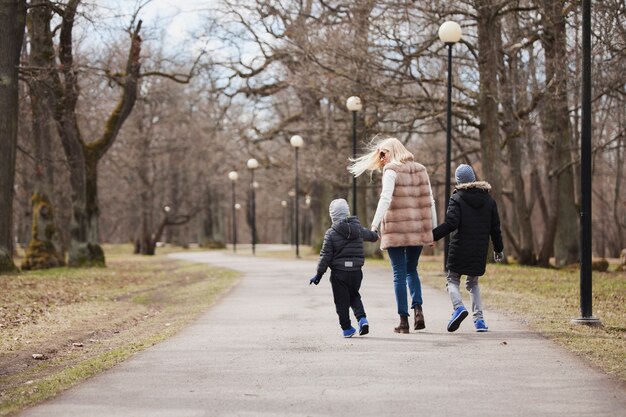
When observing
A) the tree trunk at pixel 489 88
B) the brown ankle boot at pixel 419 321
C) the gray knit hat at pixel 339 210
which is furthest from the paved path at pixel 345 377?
the tree trunk at pixel 489 88

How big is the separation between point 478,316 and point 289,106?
30.5 metres

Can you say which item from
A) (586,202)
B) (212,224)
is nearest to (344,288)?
(586,202)

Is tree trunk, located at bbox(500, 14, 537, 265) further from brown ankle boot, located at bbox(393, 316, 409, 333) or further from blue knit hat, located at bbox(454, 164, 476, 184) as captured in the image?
brown ankle boot, located at bbox(393, 316, 409, 333)

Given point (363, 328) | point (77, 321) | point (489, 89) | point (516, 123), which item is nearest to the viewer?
point (363, 328)

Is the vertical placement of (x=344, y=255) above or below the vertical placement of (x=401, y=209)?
below

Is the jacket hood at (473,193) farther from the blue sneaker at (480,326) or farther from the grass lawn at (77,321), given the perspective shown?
the grass lawn at (77,321)

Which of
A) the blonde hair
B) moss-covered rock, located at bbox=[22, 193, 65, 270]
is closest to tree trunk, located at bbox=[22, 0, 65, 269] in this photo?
moss-covered rock, located at bbox=[22, 193, 65, 270]

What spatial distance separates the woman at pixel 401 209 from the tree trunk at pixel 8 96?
44.7 ft

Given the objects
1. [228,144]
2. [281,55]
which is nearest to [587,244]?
[281,55]

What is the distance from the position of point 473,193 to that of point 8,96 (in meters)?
14.7

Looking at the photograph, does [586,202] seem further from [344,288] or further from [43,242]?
[43,242]

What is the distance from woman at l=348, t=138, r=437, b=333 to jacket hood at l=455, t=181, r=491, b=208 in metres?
0.37

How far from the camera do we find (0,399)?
6.64 metres

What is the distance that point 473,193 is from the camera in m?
9.54
